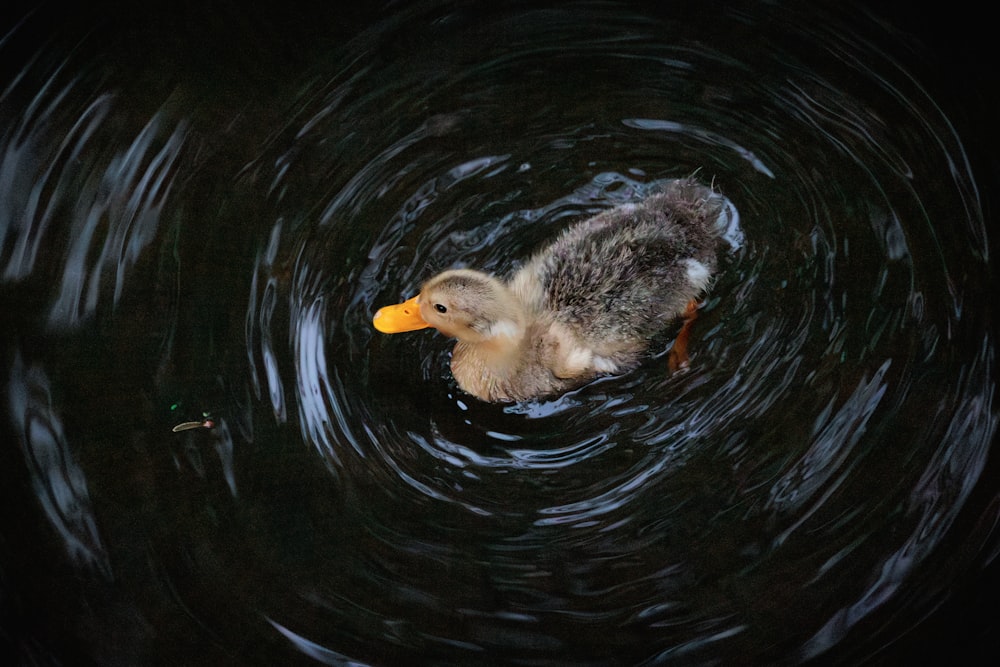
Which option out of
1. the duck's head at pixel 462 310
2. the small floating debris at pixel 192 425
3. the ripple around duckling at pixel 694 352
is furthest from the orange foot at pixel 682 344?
the small floating debris at pixel 192 425

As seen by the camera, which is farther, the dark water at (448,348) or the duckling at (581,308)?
the duckling at (581,308)

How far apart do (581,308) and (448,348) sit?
52 centimetres

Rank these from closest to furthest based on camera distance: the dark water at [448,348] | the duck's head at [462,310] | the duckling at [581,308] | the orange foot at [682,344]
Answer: the dark water at [448,348], the duck's head at [462,310], the duckling at [581,308], the orange foot at [682,344]

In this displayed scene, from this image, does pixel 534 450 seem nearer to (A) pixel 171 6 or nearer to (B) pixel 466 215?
(B) pixel 466 215

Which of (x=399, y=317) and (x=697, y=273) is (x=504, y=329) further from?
(x=697, y=273)

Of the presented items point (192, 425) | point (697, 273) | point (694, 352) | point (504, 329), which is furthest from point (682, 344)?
point (192, 425)

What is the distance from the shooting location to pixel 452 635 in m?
2.24

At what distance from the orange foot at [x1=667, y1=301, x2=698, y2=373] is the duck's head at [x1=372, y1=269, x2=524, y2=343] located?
1.71 feet

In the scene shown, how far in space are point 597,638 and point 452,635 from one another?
382mm

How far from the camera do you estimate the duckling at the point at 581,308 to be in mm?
2617

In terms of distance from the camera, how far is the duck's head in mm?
2492

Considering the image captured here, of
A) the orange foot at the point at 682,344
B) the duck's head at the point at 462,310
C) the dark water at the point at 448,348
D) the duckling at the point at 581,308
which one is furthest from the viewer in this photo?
the orange foot at the point at 682,344

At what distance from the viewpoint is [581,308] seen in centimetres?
263

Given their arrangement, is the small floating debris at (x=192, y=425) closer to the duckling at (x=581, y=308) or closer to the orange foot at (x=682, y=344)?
the duckling at (x=581, y=308)
